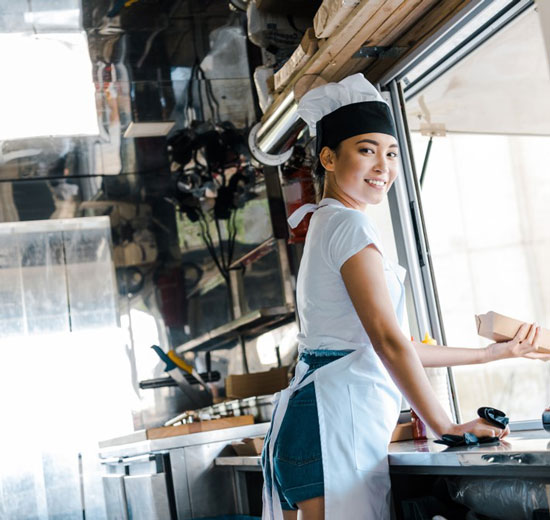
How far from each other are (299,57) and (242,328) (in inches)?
74.9

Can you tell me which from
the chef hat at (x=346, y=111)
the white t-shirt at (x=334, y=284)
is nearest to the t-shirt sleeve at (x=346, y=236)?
the white t-shirt at (x=334, y=284)

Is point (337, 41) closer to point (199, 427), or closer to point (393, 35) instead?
point (393, 35)

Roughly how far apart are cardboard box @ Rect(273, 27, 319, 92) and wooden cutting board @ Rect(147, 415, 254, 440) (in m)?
1.22

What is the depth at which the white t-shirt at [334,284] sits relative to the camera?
4.93ft

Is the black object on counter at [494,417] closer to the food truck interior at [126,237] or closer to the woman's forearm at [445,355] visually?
the woman's forearm at [445,355]

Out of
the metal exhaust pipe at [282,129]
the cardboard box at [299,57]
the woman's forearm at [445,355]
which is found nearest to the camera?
the woman's forearm at [445,355]

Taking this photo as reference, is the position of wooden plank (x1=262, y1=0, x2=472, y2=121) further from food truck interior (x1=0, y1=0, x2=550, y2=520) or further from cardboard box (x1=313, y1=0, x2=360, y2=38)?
food truck interior (x1=0, y1=0, x2=550, y2=520)

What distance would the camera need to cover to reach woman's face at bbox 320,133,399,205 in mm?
1661

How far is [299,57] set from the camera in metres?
2.28

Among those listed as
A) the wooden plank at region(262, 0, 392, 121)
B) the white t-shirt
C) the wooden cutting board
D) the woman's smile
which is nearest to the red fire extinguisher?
the wooden plank at region(262, 0, 392, 121)

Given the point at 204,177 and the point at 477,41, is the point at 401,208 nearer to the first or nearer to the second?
the point at 477,41

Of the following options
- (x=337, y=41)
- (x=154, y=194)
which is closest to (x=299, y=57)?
(x=337, y=41)

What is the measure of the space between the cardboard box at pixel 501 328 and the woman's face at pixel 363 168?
1.07 feet

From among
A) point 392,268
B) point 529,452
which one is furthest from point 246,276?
point 529,452
